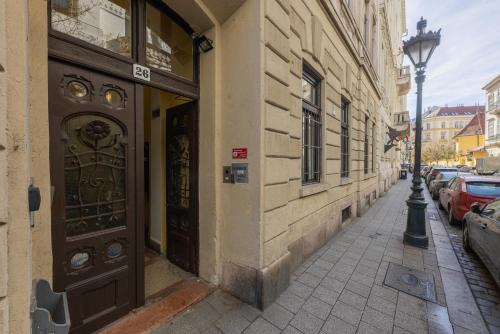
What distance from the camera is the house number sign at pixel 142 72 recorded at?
273 centimetres

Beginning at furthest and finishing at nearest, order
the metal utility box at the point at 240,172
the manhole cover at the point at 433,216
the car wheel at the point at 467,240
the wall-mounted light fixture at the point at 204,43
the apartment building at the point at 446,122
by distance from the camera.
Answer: the apartment building at the point at 446,122 < the manhole cover at the point at 433,216 < the car wheel at the point at 467,240 < the wall-mounted light fixture at the point at 204,43 < the metal utility box at the point at 240,172

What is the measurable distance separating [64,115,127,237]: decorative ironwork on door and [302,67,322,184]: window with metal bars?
3.34 metres

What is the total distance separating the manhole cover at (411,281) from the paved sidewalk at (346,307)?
0.29 feet

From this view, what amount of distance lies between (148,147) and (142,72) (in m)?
2.22

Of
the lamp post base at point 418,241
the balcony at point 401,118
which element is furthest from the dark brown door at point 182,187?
the balcony at point 401,118

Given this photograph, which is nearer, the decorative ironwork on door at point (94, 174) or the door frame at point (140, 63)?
the door frame at point (140, 63)

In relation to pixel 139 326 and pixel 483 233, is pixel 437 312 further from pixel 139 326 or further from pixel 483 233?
pixel 139 326

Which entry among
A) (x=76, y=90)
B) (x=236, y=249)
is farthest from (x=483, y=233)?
(x=76, y=90)

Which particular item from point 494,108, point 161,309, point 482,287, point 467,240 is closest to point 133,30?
point 161,309

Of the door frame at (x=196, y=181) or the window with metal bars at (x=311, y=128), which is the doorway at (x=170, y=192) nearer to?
the door frame at (x=196, y=181)

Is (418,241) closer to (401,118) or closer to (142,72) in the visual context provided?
(142,72)

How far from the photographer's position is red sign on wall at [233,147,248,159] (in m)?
3.07

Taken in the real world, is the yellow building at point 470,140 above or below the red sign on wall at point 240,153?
above

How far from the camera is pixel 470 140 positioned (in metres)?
50.0
